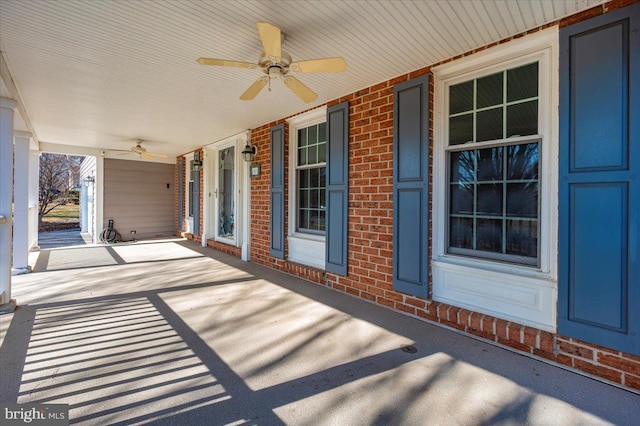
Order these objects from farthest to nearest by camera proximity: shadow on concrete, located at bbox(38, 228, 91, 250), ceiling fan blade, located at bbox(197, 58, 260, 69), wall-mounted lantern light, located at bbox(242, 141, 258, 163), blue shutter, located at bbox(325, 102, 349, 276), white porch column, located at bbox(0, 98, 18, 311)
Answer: shadow on concrete, located at bbox(38, 228, 91, 250), wall-mounted lantern light, located at bbox(242, 141, 258, 163), blue shutter, located at bbox(325, 102, 349, 276), white porch column, located at bbox(0, 98, 18, 311), ceiling fan blade, located at bbox(197, 58, 260, 69)

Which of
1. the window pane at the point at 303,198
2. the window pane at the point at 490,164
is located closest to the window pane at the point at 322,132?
the window pane at the point at 303,198

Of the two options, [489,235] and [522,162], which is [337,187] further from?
[522,162]

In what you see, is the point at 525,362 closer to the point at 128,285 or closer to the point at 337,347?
the point at 337,347

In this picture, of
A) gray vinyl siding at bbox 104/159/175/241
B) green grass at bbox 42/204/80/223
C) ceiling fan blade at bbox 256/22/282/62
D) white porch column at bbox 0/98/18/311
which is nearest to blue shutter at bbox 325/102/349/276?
ceiling fan blade at bbox 256/22/282/62

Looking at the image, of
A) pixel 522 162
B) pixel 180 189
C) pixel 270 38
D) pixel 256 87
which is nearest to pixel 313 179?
pixel 256 87

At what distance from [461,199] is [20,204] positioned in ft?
21.2

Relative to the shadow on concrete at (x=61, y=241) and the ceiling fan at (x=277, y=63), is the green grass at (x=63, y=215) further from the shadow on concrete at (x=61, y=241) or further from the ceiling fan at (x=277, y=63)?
the ceiling fan at (x=277, y=63)

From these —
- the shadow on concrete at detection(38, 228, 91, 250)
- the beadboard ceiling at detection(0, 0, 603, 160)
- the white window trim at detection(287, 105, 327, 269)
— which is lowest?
the shadow on concrete at detection(38, 228, 91, 250)

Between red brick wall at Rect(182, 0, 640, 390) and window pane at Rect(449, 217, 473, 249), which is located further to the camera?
window pane at Rect(449, 217, 473, 249)

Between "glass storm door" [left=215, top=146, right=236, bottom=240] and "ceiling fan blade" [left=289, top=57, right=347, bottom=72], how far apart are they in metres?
4.81

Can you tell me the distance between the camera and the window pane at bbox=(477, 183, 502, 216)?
112 inches

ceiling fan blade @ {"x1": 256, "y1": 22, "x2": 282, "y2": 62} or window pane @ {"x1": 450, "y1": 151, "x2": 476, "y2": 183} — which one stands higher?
ceiling fan blade @ {"x1": 256, "y1": 22, "x2": 282, "y2": 62}

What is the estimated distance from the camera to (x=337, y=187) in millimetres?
4152

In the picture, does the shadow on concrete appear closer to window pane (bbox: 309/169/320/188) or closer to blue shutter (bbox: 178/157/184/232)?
blue shutter (bbox: 178/157/184/232)
